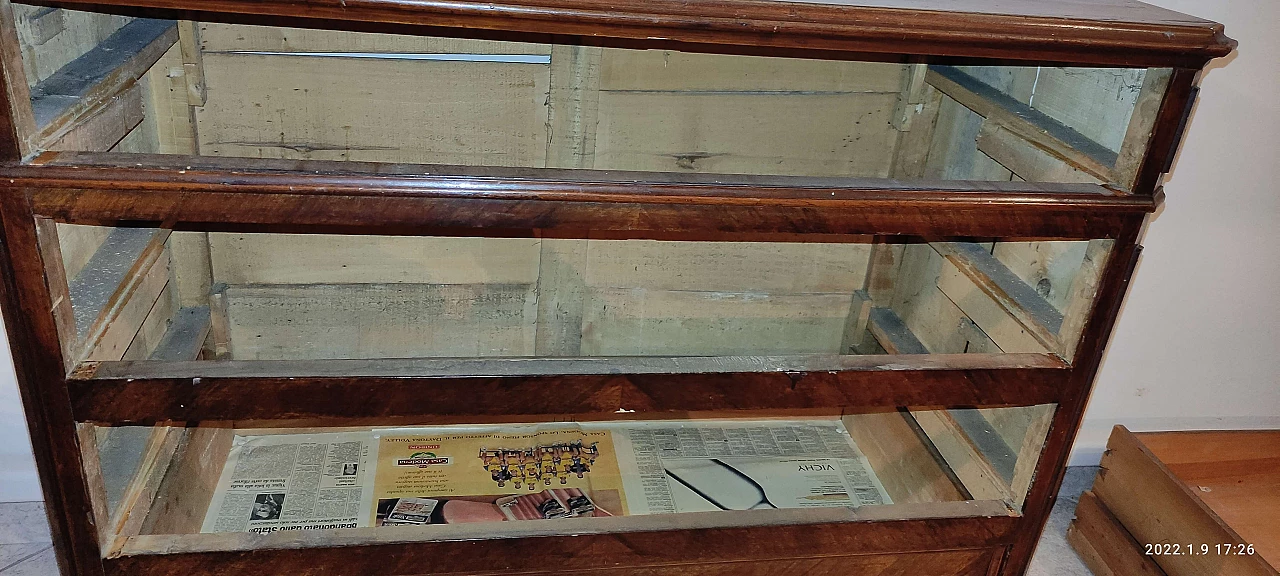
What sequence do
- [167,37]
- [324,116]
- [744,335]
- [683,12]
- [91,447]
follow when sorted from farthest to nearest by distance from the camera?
[744,335] → [324,116] → [167,37] → [91,447] → [683,12]

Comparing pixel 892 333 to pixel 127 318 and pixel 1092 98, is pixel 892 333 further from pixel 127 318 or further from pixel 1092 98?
pixel 127 318

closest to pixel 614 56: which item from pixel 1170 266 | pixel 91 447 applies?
pixel 91 447

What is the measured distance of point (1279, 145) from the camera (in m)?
1.60

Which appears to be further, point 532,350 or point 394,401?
point 532,350

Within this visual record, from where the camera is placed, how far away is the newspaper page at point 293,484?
4.94 feet

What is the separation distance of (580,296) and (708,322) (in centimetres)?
27

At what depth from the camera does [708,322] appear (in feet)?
5.92

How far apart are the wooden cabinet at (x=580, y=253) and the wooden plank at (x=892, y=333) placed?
0.04ft

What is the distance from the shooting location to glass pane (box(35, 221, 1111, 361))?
151 cm

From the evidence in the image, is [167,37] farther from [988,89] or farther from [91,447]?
[988,89]

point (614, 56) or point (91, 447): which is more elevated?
point (614, 56)

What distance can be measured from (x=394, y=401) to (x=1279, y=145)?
1.59 meters

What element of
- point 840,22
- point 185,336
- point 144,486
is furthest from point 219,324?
point 840,22

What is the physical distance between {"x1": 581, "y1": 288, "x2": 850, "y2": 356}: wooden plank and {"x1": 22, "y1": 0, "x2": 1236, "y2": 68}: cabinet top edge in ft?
2.61
